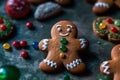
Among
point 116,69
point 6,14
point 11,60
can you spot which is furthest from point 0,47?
point 116,69

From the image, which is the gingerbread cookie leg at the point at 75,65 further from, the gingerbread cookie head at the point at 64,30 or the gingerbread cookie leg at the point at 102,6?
the gingerbread cookie leg at the point at 102,6

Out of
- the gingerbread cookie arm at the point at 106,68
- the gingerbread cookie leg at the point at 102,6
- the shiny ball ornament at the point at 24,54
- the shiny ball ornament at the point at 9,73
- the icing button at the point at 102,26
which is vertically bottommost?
the shiny ball ornament at the point at 9,73

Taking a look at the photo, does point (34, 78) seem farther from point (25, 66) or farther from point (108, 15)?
point (108, 15)

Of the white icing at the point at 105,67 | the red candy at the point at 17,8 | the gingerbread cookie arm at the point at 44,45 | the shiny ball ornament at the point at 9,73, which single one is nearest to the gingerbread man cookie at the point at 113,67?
the white icing at the point at 105,67

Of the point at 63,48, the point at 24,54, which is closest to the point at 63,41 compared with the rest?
the point at 63,48

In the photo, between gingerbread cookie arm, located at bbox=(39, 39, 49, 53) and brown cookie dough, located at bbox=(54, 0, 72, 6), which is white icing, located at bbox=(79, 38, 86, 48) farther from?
brown cookie dough, located at bbox=(54, 0, 72, 6)
